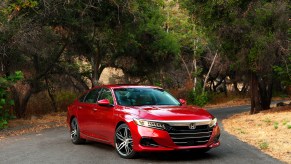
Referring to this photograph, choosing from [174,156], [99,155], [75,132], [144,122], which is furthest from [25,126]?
[144,122]

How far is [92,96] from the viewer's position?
12.4 meters

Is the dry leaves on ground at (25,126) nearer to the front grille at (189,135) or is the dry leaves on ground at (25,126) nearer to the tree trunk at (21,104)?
the tree trunk at (21,104)

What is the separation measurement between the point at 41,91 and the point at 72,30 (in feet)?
26.9

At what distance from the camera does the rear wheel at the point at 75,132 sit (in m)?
12.7

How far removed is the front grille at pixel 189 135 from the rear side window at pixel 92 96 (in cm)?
309

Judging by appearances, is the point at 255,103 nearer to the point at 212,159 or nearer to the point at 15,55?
the point at 15,55

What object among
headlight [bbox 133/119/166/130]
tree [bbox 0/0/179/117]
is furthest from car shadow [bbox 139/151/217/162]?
tree [bbox 0/0/179/117]

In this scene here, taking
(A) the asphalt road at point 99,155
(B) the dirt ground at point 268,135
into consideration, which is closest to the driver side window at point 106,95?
(A) the asphalt road at point 99,155

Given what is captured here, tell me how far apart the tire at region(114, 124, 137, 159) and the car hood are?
0.39 metres

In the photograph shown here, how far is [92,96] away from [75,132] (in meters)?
1.21

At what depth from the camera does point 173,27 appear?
38.2 m

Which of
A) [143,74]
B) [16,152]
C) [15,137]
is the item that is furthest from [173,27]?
[16,152]

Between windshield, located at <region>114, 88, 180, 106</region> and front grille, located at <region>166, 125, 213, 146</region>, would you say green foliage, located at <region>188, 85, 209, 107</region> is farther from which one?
front grille, located at <region>166, 125, 213, 146</region>

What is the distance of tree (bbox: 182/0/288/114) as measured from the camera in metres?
20.5
